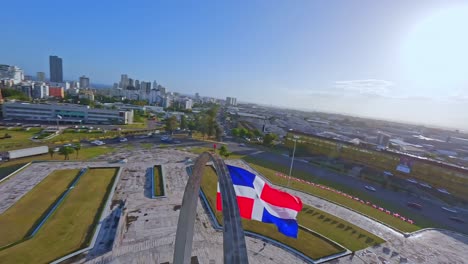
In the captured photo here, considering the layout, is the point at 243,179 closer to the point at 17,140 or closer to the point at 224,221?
the point at 224,221

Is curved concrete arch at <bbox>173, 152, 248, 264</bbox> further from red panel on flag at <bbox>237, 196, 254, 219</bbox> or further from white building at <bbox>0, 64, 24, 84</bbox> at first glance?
white building at <bbox>0, 64, 24, 84</bbox>

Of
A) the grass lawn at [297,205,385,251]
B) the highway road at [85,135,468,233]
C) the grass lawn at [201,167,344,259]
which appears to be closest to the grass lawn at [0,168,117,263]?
the grass lawn at [201,167,344,259]

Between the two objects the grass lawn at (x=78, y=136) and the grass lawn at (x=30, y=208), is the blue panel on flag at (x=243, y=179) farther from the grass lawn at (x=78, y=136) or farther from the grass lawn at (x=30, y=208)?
the grass lawn at (x=78, y=136)

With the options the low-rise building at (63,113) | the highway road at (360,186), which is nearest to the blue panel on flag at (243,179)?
the highway road at (360,186)

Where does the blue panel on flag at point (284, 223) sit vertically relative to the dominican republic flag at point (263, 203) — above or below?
below

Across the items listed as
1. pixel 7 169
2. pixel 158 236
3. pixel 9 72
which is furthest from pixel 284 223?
pixel 9 72

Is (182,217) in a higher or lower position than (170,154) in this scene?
higher

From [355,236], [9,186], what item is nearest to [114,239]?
[9,186]

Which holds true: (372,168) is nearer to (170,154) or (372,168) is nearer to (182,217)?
(170,154)
